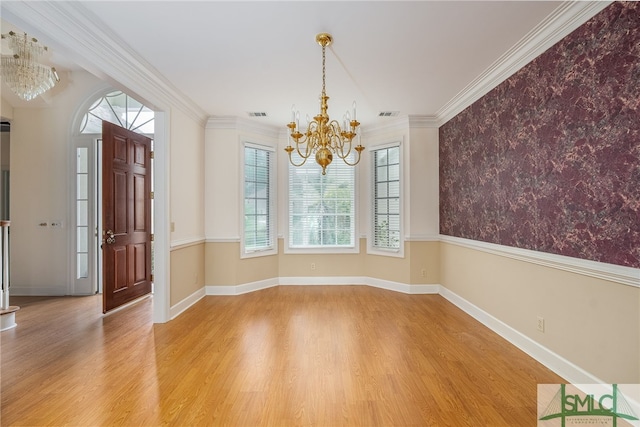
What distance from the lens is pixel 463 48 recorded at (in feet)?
9.73

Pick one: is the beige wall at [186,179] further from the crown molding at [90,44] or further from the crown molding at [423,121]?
the crown molding at [423,121]

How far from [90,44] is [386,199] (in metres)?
4.34

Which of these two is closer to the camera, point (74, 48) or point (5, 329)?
point (74, 48)

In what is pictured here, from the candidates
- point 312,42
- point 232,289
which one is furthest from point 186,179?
point 312,42

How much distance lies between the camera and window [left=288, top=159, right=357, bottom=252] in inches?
227

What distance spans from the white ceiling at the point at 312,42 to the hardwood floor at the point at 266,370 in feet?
8.42

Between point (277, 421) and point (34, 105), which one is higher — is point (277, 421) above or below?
below

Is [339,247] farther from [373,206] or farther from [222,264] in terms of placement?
[222,264]

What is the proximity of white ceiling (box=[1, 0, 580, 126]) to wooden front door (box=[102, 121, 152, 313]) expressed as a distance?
112cm

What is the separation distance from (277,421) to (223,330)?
1.74m

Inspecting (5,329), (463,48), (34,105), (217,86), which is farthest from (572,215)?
(34,105)

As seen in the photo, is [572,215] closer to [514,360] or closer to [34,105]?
[514,360]

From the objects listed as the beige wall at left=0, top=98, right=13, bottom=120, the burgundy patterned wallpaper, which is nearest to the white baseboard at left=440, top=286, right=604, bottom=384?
the burgundy patterned wallpaper

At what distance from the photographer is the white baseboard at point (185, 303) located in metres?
3.99
